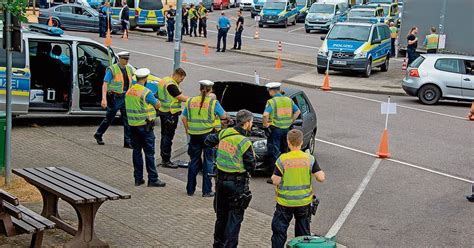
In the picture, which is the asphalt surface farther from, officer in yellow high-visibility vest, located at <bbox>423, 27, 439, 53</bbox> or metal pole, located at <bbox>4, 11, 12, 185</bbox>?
officer in yellow high-visibility vest, located at <bbox>423, 27, 439, 53</bbox>

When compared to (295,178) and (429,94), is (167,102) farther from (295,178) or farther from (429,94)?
(429,94)

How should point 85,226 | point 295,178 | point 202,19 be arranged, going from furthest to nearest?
point 202,19, point 85,226, point 295,178

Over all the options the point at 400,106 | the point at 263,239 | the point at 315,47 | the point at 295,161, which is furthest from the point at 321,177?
the point at 315,47

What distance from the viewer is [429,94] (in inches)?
956

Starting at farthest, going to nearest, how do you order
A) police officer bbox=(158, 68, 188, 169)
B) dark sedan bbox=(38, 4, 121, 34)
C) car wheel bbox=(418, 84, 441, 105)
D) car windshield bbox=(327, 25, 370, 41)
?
dark sedan bbox=(38, 4, 121, 34)
car windshield bbox=(327, 25, 370, 41)
car wheel bbox=(418, 84, 441, 105)
police officer bbox=(158, 68, 188, 169)

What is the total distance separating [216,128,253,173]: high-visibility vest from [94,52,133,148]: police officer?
617 cm

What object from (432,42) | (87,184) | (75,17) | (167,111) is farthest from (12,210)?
(75,17)

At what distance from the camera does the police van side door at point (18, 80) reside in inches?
631

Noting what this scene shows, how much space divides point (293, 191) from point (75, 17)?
31.3 meters

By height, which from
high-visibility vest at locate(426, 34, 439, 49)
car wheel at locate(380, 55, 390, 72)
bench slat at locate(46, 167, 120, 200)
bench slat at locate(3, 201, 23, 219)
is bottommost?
car wheel at locate(380, 55, 390, 72)

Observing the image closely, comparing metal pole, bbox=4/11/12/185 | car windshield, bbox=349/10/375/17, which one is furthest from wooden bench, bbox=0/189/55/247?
car windshield, bbox=349/10/375/17

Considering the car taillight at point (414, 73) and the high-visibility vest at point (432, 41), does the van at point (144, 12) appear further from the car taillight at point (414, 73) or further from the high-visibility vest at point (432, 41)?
the car taillight at point (414, 73)

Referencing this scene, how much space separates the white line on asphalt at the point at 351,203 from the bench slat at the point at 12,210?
4196 mm

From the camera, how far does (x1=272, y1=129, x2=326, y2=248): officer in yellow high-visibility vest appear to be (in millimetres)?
8883
